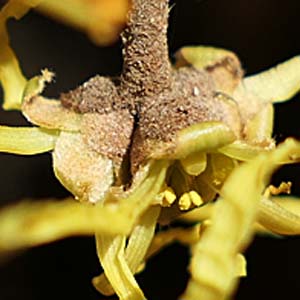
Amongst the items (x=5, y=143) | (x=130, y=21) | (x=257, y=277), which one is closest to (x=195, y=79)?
(x=130, y=21)

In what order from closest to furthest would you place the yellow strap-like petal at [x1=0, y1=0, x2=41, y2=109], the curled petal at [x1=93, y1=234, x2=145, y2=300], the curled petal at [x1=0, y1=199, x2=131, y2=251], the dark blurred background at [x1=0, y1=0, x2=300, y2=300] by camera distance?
the curled petal at [x1=0, y1=199, x2=131, y2=251]
the curled petal at [x1=93, y1=234, x2=145, y2=300]
the yellow strap-like petal at [x1=0, y1=0, x2=41, y2=109]
the dark blurred background at [x1=0, y1=0, x2=300, y2=300]

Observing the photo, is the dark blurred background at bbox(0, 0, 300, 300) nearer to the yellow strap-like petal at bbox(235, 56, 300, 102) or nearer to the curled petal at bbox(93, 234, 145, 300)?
the yellow strap-like petal at bbox(235, 56, 300, 102)

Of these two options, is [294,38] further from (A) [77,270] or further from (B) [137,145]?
(B) [137,145]

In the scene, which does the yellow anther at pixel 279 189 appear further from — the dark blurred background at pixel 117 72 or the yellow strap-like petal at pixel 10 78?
the dark blurred background at pixel 117 72

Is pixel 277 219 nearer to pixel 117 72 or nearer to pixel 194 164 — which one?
pixel 194 164

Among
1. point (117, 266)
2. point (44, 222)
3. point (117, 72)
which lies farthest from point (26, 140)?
point (117, 72)

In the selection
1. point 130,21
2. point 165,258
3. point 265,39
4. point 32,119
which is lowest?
point 165,258

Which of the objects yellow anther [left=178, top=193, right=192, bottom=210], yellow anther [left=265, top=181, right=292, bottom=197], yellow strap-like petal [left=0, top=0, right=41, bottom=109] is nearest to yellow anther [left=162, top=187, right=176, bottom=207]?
yellow anther [left=178, top=193, right=192, bottom=210]
